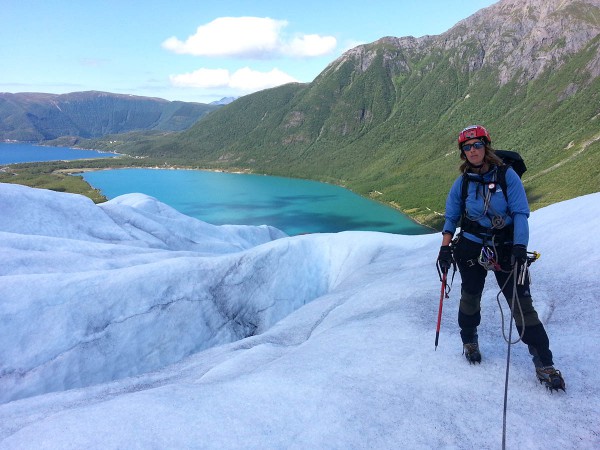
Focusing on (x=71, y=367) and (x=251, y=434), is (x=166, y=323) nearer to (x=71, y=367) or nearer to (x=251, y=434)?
(x=71, y=367)

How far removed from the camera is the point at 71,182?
602 ft

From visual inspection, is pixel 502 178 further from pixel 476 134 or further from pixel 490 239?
pixel 490 239

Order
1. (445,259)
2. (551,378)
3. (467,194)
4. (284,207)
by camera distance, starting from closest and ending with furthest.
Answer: (551,378) → (467,194) → (445,259) → (284,207)

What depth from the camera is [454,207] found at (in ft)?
23.5

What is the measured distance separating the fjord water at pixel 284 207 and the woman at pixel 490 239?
349ft

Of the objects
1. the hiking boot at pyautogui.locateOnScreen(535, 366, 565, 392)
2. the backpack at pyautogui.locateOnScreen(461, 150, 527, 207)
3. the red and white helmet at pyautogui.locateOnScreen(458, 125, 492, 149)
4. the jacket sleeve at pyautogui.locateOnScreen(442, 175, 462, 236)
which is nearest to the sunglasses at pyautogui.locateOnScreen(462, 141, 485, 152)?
the red and white helmet at pyautogui.locateOnScreen(458, 125, 492, 149)

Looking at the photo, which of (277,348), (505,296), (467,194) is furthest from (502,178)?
(277,348)

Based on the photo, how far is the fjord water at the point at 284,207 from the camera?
400 feet

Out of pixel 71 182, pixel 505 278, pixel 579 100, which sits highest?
pixel 579 100

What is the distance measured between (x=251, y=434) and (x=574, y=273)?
949cm

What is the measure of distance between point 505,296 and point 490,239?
106 cm

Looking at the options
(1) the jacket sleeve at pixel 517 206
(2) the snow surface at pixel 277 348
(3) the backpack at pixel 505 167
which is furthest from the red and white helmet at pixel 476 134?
(2) the snow surface at pixel 277 348

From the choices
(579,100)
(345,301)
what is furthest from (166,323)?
(579,100)

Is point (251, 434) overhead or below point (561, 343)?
below
